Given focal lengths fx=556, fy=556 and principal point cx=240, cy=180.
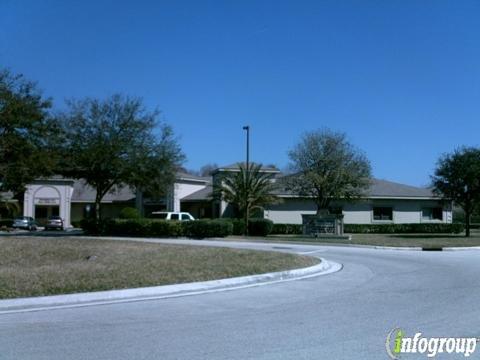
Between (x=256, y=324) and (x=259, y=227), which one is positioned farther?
(x=259, y=227)

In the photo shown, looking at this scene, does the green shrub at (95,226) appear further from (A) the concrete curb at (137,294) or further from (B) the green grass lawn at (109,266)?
(A) the concrete curb at (137,294)

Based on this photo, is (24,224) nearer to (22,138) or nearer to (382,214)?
(22,138)

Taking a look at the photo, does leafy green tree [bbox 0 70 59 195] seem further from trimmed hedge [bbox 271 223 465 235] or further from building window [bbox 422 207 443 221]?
building window [bbox 422 207 443 221]

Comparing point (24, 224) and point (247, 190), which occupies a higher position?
point (247, 190)

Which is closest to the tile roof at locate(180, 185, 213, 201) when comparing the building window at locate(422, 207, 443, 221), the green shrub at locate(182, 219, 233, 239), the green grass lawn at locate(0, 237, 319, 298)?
the green shrub at locate(182, 219, 233, 239)

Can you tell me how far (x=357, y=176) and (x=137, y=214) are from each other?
1869 centimetres

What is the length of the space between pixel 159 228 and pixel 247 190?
764 cm

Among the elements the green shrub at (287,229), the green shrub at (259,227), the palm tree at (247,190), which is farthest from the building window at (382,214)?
the green shrub at (259,227)

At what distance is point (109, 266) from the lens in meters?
14.6

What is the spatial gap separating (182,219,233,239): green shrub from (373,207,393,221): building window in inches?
721

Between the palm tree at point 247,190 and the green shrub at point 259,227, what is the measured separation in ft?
2.45

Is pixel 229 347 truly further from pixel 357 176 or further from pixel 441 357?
pixel 357 176

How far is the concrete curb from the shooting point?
10117mm

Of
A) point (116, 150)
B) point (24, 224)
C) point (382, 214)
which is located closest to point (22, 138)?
point (116, 150)
